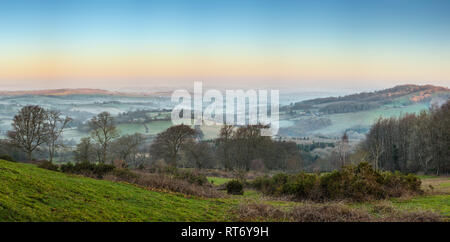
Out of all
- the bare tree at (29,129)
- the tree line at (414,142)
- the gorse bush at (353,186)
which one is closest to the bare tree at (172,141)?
the bare tree at (29,129)

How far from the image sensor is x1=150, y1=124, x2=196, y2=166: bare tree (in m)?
53.9

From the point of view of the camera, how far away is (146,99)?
510 feet

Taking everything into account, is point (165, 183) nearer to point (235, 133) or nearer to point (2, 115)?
point (235, 133)

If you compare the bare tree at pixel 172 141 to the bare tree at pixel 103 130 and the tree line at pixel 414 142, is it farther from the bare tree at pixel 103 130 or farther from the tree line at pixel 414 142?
the tree line at pixel 414 142

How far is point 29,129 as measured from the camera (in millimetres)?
44000

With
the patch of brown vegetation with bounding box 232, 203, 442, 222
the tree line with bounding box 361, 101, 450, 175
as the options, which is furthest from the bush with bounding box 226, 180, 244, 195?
the tree line with bounding box 361, 101, 450, 175

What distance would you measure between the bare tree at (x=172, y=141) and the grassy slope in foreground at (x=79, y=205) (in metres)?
37.2

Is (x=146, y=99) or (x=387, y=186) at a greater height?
(x=146, y=99)

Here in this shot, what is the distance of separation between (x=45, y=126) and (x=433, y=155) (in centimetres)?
6178

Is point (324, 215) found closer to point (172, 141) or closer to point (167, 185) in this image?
point (167, 185)

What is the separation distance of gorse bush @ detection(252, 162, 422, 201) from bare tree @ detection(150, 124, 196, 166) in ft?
102

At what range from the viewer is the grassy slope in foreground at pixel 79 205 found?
9727 millimetres

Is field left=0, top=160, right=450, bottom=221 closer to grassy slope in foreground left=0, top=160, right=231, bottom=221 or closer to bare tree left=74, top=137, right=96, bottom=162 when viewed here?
grassy slope in foreground left=0, top=160, right=231, bottom=221

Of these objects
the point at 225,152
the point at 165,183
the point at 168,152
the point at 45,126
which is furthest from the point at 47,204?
the point at 225,152
